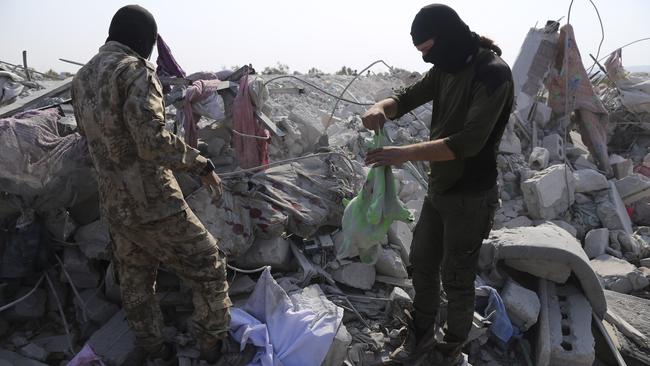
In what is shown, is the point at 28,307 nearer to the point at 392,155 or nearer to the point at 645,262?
the point at 392,155

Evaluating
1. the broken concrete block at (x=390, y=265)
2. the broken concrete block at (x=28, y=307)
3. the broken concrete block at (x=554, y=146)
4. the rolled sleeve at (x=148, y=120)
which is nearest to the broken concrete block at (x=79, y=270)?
the broken concrete block at (x=28, y=307)

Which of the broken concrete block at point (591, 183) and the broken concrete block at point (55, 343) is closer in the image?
the broken concrete block at point (55, 343)

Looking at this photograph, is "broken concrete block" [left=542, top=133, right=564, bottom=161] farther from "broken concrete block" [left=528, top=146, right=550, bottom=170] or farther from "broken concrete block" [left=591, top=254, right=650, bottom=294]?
"broken concrete block" [left=591, top=254, right=650, bottom=294]

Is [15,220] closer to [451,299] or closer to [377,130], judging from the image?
[377,130]

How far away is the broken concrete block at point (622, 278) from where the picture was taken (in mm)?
4625

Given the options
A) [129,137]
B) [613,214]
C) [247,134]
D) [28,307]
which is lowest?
[28,307]

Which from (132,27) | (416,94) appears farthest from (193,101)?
(416,94)

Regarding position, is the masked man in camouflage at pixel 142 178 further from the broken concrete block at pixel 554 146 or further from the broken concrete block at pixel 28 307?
the broken concrete block at pixel 554 146

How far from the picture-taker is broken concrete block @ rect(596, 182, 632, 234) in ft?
19.0

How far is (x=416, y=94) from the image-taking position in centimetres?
277

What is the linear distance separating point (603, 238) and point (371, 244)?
3828mm

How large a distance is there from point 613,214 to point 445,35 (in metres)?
4.93

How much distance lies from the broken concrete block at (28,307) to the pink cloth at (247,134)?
180cm

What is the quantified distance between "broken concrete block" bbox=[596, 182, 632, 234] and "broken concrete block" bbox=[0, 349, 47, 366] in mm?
6339
